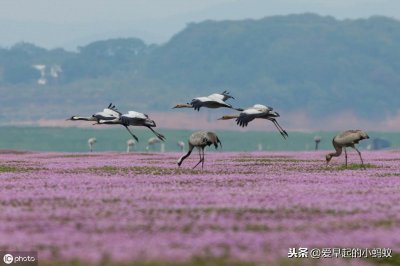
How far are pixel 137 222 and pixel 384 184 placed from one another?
1154 cm

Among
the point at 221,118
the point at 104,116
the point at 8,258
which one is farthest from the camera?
the point at 104,116

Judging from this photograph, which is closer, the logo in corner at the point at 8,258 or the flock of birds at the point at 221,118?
the logo in corner at the point at 8,258

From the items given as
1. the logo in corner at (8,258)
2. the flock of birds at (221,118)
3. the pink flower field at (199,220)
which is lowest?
the logo in corner at (8,258)

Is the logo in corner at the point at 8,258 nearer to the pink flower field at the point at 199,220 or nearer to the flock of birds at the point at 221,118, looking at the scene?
the pink flower field at the point at 199,220

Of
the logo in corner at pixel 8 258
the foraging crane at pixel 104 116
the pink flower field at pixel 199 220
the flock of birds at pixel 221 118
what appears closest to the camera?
the pink flower field at pixel 199 220

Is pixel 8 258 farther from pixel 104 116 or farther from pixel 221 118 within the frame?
pixel 104 116

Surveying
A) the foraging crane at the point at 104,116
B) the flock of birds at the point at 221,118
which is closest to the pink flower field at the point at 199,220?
the flock of birds at the point at 221,118

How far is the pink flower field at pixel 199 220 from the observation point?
15.8 m

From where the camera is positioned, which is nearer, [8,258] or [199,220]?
[8,258]

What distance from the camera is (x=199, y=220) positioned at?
63.0ft

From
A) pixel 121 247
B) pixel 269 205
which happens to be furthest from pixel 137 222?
pixel 269 205

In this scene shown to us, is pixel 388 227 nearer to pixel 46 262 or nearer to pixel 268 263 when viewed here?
pixel 268 263

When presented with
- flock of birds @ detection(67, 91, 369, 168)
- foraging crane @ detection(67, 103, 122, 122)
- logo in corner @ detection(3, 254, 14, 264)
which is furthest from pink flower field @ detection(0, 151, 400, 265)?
foraging crane @ detection(67, 103, 122, 122)

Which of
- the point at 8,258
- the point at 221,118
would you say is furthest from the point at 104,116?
the point at 8,258
